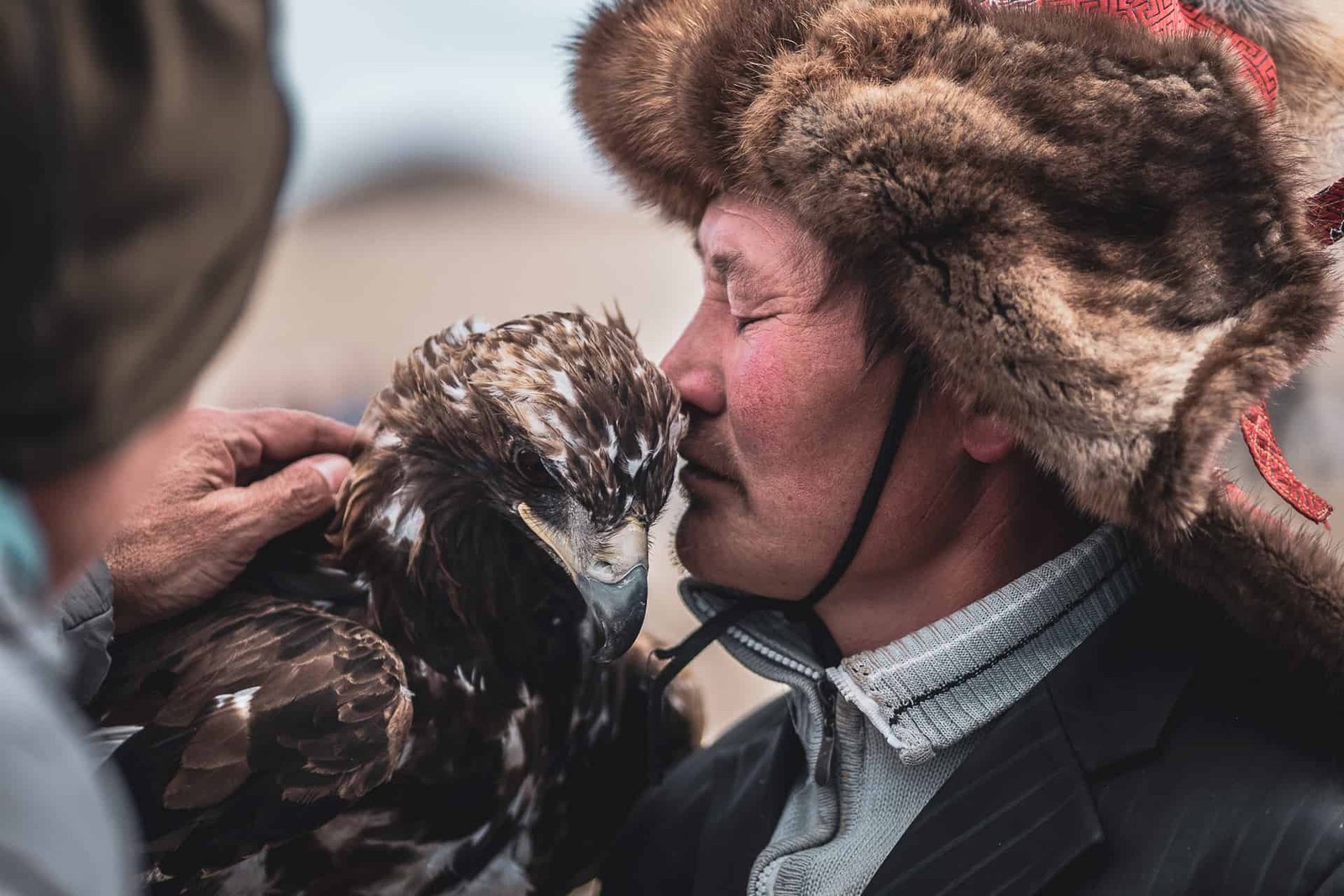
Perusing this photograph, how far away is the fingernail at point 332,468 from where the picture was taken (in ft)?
7.95

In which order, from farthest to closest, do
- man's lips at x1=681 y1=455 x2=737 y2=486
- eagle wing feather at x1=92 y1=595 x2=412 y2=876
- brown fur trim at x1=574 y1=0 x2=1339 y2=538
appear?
man's lips at x1=681 y1=455 x2=737 y2=486, eagle wing feather at x1=92 y1=595 x2=412 y2=876, brown fur trim at x1=574 y1=0 x2=1339 y2=538

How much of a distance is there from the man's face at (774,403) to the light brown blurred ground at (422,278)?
7.18m

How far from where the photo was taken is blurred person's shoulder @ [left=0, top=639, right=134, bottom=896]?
25.4 inches

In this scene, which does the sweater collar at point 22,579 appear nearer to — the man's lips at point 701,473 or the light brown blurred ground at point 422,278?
the man's lips at point 701,473

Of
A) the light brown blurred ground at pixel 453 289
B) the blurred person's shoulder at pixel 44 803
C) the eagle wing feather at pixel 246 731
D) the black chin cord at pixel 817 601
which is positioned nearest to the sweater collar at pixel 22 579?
the blurred person's shoulder at pixel 44 803

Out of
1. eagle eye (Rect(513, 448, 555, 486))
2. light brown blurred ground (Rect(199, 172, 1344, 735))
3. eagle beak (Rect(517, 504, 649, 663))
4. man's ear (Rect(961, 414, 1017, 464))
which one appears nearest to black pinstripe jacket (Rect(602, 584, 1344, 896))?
man's ear (Rect(961, 414, 1017, 464))

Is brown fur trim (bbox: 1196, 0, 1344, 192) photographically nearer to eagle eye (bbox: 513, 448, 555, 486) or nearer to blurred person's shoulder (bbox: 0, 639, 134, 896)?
eagle eye (bbox: 513, 448, 555, 486)

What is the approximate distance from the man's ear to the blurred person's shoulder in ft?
5.70

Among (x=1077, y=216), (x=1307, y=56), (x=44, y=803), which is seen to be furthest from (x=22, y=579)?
(x=1307, y=56)

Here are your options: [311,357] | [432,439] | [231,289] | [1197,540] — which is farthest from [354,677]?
[311,357]

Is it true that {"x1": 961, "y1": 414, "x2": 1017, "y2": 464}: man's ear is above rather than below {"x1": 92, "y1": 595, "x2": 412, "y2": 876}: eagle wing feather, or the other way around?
above

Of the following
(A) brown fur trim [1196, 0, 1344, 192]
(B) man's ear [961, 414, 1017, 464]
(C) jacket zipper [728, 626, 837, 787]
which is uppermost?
(A) brown fur trim [1196, 0, 1344, 192]

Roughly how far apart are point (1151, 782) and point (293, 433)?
1.85 metres

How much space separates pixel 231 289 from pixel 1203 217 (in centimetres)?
157
